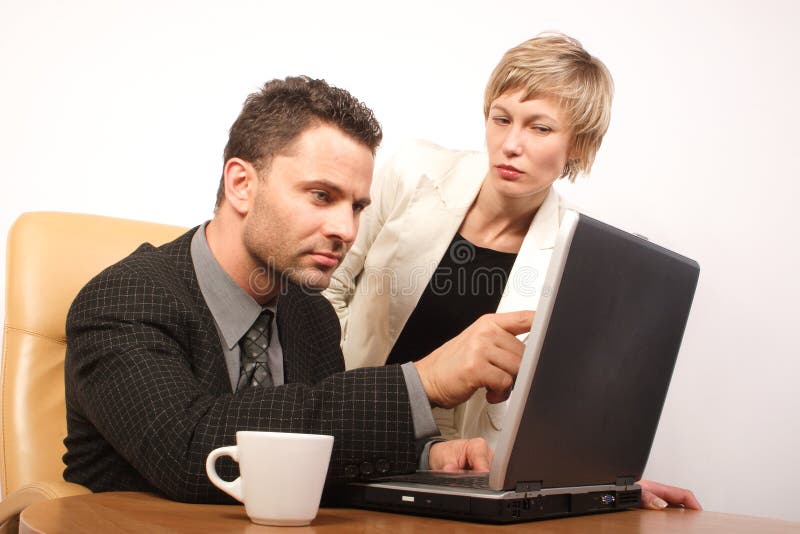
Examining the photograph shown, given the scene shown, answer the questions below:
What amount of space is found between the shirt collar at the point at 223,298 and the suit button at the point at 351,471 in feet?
1.22

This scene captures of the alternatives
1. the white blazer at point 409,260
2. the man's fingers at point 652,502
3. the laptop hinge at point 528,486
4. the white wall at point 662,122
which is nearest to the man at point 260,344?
the laptop hinge at point 528,486

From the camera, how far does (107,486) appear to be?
1.12 metres

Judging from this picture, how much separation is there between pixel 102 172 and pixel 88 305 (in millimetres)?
1227

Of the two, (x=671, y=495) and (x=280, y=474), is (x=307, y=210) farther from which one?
(x=671, y=495)

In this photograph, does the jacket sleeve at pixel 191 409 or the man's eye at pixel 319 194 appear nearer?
the jacket sleeve at pixel 191 409

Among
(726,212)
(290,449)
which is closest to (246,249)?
(290,449)

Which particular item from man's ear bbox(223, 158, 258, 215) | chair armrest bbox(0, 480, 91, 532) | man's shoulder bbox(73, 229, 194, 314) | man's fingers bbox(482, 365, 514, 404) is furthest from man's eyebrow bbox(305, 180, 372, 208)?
chair armrest bbox(0, 480, 91, 532)

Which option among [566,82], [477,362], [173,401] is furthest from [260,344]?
[566,82]

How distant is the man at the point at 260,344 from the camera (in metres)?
0.94

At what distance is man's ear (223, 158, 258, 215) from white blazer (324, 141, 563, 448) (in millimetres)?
622

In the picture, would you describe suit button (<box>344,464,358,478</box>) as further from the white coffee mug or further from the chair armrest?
the chair armrest

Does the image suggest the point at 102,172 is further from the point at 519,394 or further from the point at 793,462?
the point at 793,462

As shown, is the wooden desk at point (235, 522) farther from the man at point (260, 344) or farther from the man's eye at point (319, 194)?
the man's eye at point (319, 194)

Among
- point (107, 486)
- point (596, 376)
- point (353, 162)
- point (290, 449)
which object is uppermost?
point (353, 162)
